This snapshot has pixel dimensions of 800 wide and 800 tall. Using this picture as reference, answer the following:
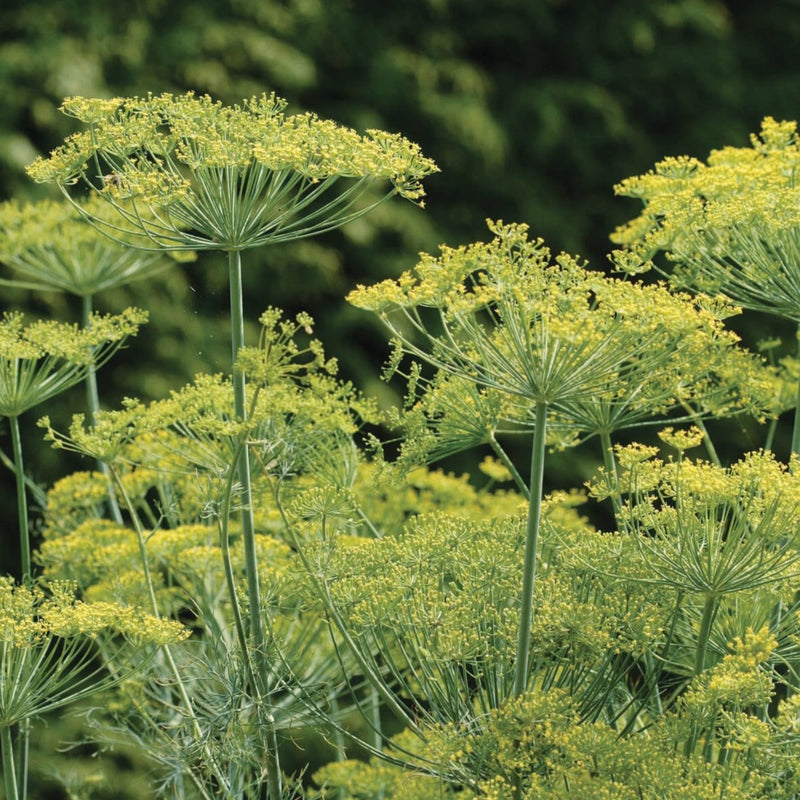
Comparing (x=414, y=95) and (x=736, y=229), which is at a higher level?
(x=414, y=95)

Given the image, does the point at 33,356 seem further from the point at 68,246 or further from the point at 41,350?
the point at 68,246

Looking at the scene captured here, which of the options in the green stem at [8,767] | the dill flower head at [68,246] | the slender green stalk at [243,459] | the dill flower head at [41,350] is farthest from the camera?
the dill flower head at [68,246]

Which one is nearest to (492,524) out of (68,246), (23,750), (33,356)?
(33,356)

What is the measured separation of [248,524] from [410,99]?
4.28 meters

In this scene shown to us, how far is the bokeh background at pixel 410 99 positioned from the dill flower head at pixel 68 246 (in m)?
Answer: 1.38

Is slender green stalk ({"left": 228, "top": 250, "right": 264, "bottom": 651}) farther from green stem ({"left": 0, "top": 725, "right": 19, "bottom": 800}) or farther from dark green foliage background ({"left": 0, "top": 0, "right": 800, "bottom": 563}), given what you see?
dark green foliage background ({"left": 0, "top": 0, "right": 800, "bottom": 563})

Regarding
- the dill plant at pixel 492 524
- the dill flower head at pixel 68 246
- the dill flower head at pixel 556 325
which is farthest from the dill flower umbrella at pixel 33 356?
the dill flower head at pixel 556 325

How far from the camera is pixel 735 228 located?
2.50 m

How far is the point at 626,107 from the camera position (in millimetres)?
6750

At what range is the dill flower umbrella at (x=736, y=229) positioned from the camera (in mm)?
2412

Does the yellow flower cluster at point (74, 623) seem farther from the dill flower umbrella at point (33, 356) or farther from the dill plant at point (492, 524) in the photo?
the dill flower umbrella at point (33, 356)

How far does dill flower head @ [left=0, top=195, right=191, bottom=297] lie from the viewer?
10.9 ft

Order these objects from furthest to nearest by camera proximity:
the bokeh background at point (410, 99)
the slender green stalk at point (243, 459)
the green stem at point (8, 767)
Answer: the bokeh background at point (410, 99) → the green stem at point (8, 767) → the slender green stalk at point (243, 459)

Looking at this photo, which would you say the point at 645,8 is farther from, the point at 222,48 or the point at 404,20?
the point at 222,48
